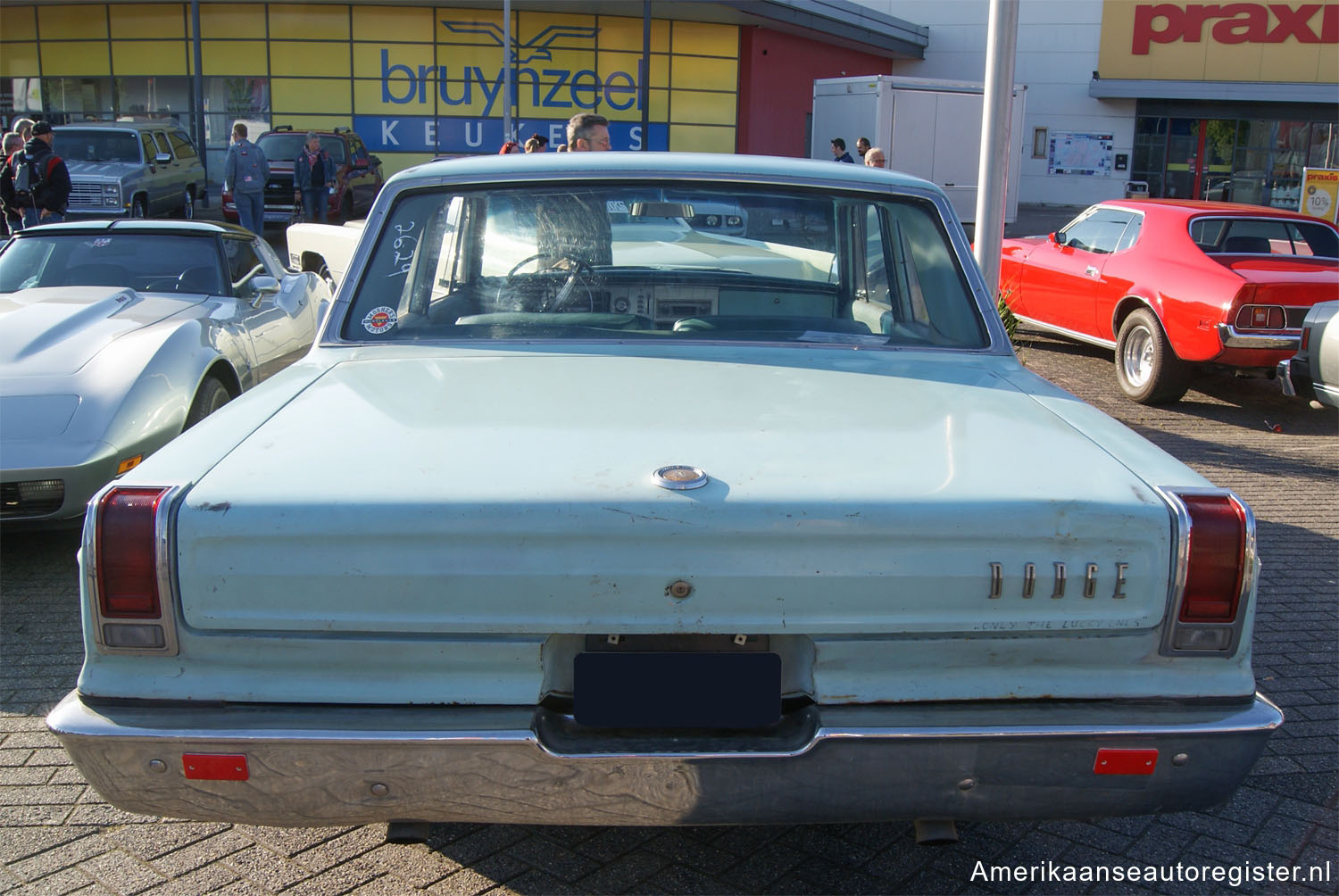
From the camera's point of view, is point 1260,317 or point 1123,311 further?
point 1123,311

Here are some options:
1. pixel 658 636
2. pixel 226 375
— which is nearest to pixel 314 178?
pixel 226 375

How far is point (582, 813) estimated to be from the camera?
2.14 meters

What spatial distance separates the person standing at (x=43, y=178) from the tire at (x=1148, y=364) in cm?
1045

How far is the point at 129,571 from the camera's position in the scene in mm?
2141

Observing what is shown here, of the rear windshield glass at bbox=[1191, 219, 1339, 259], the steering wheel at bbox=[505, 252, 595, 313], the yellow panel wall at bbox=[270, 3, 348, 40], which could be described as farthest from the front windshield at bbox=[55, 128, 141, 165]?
the steering wheel at bbox=[505, 252, 595, 313]

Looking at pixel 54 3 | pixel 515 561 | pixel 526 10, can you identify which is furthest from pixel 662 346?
pixel 54 3

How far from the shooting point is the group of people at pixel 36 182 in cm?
1186

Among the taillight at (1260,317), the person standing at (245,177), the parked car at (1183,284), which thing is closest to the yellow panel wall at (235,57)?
the person standing at (245,177)

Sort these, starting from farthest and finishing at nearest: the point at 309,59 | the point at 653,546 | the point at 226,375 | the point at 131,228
Answer: the point at 309,59 → the point at 131,228 → the point at 226,375 → the point at 653,546

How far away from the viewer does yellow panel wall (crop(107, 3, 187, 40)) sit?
25.7 m

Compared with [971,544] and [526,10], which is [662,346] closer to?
[971,544]

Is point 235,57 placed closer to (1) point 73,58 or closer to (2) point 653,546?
(1) point 73,58

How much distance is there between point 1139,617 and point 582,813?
112cm

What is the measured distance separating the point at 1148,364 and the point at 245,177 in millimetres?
12009
